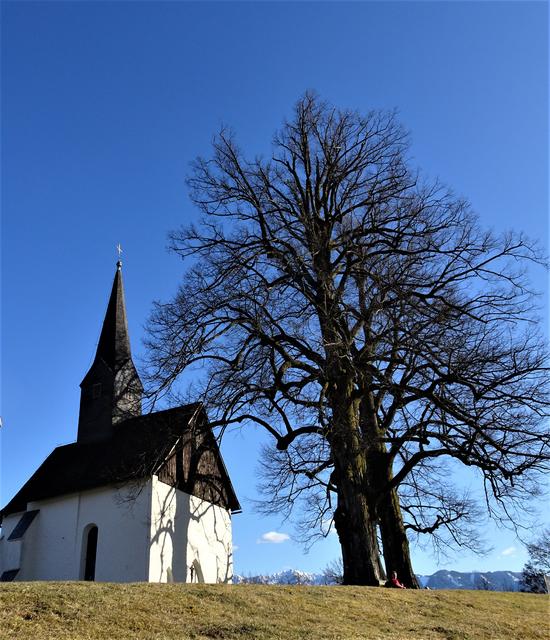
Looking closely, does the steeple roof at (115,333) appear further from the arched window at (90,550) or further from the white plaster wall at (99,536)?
the arched window at (90,550)

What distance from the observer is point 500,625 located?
13039 millimetres

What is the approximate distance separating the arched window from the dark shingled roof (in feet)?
5.69

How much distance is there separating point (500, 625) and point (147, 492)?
1481 centimetres

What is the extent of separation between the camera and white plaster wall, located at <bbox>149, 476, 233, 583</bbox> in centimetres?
2419

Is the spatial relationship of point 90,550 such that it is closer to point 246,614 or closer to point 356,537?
point 356,537

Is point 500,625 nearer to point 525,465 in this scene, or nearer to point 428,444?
point 525,465

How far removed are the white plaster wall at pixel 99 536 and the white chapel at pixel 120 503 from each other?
0.04 m

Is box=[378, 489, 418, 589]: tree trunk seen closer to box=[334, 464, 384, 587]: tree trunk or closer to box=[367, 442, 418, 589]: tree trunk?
box=[367, 442, 418, 589]: tree trunk

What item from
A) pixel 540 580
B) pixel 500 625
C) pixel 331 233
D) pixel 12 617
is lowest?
pixel 500 625

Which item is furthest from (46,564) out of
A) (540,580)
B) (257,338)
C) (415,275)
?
(540,580)

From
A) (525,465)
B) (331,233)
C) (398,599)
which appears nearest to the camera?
(398,599)

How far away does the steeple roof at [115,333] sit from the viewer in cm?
3062

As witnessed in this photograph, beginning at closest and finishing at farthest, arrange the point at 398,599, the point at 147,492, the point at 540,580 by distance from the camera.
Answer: the point at 398,599
the point at 147,492
the point at 540,580

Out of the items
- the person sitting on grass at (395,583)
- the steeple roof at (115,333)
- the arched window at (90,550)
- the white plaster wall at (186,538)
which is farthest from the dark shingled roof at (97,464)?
the person sitting on grass at (395,583)
